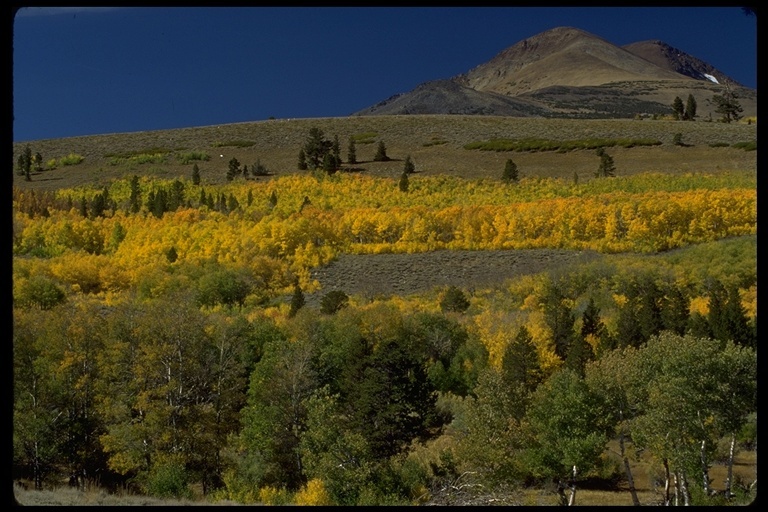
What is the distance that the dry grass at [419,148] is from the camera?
54.5 meters

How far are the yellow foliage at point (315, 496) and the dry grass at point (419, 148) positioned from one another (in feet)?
135

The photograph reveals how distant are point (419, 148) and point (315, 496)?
5114 cm

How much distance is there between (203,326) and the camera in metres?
21.1

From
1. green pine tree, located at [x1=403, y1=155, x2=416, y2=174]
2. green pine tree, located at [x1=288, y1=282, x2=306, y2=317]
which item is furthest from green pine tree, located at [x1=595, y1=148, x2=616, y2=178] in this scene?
green pine tree, located at [x1=288, y1=282, x2=306, y2=317]

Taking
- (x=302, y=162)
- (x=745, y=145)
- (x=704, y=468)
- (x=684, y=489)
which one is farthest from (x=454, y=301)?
(x=745, y=145)

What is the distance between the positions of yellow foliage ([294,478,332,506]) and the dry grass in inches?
1626

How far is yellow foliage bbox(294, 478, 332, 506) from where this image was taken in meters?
14.0

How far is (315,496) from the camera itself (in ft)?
46.4

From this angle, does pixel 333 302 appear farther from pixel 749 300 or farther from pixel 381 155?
pixel 381 155

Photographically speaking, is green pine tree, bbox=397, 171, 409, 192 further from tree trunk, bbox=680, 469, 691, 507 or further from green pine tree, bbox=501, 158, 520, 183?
tree trunk, bbox=680, 469, 691, 507

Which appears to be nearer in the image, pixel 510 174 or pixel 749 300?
pixel 749 300

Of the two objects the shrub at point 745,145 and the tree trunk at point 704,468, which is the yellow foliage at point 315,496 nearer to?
the tree trunk at point 704,468

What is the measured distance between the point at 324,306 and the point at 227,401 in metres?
11.6
